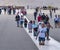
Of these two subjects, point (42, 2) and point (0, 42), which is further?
point (42, 2)

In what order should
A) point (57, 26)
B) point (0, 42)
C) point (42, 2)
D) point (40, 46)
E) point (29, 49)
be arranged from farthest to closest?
point (42, 2)
point (57, 26)
point (0, 42)
point (40, 46)
point (29, 49)

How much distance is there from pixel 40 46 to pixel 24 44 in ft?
4.62

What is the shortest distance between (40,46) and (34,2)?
3609 inches

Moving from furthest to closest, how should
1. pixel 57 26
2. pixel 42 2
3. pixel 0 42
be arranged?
pixel 42 2 < pixel 57 26 < pixel 0 42

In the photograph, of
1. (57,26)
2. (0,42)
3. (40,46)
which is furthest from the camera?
(57,26)

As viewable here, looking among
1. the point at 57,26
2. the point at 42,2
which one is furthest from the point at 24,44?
the point at 42,2

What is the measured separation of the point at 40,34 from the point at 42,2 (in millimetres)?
90730

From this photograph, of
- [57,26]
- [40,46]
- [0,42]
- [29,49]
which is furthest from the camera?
[57,26]

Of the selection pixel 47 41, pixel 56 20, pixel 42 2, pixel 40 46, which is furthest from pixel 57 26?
pixel 42 2

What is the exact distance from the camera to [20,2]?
370 ft

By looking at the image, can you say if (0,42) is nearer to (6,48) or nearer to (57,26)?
(6,48)

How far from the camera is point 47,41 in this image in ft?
76.6

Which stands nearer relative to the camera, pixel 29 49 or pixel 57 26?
pixel 29 49

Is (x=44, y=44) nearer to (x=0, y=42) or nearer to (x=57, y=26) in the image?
(x=0, y=42)
